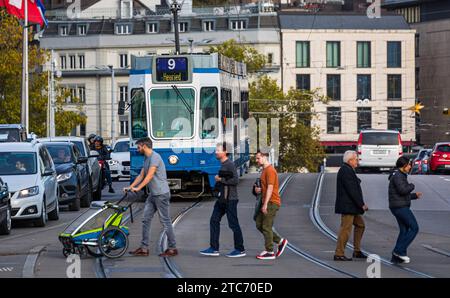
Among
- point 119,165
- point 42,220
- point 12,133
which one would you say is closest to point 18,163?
point 42,220

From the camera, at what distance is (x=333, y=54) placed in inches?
4272

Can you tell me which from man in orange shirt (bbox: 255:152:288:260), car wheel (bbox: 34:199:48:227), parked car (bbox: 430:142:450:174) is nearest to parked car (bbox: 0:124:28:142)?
car wheel (bbox: 34:199:48:227)

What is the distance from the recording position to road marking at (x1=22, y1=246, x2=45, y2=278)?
1756 centimetres

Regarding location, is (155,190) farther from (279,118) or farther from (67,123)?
(279,118)

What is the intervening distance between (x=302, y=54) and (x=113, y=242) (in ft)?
293

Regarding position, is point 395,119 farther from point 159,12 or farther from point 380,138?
point 380,138

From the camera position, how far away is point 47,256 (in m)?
20.3

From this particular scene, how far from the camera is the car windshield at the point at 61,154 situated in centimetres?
3344

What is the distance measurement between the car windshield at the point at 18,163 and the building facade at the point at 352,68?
8007 cm

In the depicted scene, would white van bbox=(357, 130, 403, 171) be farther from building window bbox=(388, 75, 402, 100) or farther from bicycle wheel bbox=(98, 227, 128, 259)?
building window bbox=(388, 75, 402, 100)

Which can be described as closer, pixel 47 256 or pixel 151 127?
pixel 47 256

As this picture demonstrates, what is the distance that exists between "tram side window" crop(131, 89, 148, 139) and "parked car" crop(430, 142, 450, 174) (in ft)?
88.8
